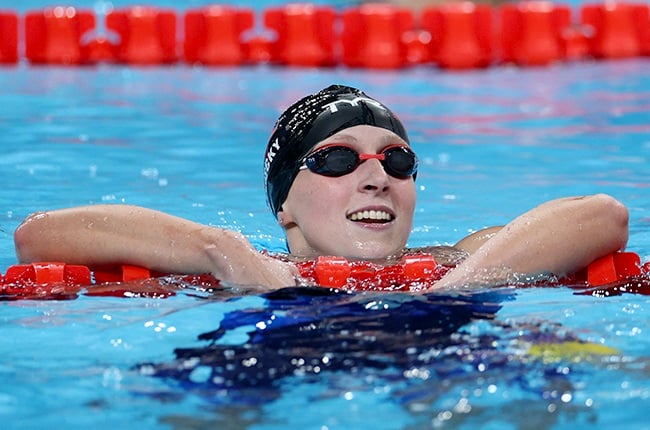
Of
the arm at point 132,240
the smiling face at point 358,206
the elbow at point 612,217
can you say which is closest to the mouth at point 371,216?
the smiling face at point 358,206

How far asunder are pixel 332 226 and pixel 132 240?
665mm

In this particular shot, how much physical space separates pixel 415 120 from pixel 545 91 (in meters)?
1.82

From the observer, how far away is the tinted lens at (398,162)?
3839 millimetres

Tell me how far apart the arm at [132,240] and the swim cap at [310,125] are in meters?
0.58

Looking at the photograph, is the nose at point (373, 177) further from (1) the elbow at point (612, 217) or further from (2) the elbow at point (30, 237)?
(2) the elbow at point (30, 237)

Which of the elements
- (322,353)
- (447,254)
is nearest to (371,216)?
(447,254)

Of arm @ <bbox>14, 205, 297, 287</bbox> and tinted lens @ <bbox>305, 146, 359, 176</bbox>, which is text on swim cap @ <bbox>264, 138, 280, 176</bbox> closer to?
tinted lens @ <bbox>305, 146, 359, 176</bbox>

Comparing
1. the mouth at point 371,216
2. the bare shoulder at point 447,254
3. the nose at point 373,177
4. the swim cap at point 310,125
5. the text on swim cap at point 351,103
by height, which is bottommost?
the bare shoulder at point 447,254

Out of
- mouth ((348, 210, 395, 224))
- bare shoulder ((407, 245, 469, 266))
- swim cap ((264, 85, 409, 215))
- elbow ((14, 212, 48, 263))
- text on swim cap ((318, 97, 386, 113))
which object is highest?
text on swim cap ((318, 97, 386, 113))

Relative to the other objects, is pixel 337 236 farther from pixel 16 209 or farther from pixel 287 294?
pixel 16 209

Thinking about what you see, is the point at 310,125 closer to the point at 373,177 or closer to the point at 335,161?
the point at 335,161

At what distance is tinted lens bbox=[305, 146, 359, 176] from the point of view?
3.81 m

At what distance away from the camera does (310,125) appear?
13.2ft

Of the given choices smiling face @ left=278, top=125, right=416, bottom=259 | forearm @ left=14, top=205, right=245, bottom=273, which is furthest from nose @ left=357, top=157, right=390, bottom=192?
forearm @ left=14, top=205, right=245, bottom=273
